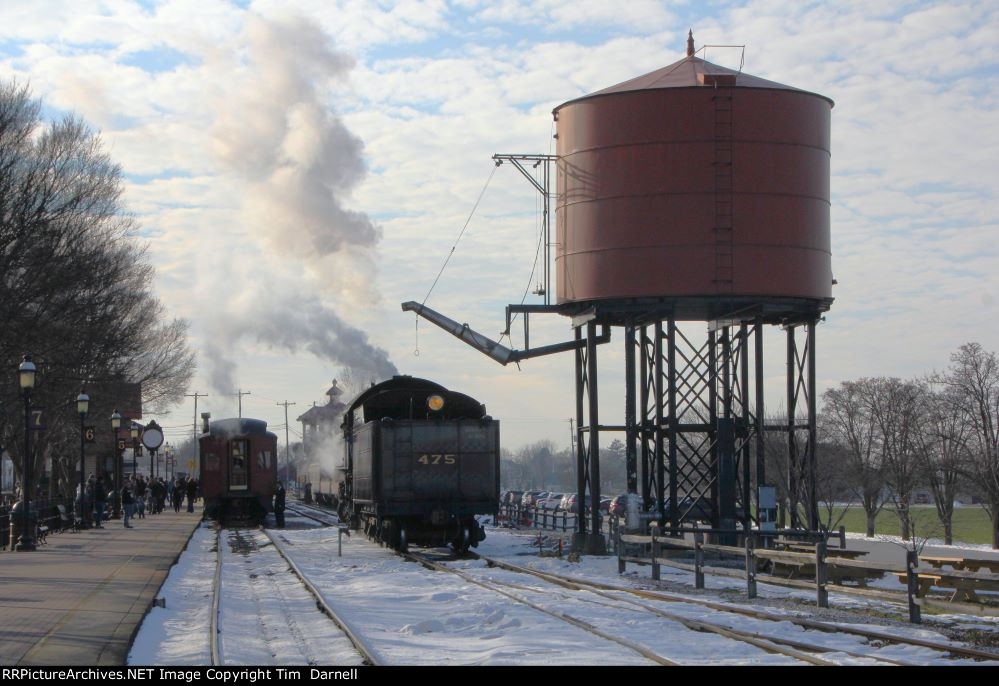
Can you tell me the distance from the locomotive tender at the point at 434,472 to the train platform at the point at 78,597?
477cm

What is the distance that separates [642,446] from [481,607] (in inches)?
480

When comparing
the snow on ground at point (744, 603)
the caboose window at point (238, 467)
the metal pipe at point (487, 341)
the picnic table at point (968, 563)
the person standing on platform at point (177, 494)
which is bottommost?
the person standing on platform at point (177, 494)

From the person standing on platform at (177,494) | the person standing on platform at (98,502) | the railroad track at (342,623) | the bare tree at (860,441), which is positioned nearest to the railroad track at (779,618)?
the railroad track at (342,623)

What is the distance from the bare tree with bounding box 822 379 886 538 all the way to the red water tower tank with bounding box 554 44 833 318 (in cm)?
3819

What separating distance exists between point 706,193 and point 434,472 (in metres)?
8.52

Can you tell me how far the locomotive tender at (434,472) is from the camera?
26859 millimetres

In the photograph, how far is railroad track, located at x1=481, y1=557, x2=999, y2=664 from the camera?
1182 cm

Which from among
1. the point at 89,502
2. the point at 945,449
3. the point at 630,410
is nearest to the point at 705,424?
the point at 630,410

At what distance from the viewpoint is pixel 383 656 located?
12.1 m

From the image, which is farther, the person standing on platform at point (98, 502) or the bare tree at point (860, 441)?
the bare tree at point (860, 441)

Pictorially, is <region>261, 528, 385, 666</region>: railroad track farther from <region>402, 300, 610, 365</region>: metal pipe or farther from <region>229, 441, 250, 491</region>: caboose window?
<region>229, 441, 250, 491</region>: caboose window

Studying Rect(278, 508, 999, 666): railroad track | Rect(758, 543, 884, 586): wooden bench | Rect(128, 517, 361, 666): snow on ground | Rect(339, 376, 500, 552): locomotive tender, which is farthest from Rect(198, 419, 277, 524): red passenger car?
Rect(758, 543, 884, 586): wooden bench

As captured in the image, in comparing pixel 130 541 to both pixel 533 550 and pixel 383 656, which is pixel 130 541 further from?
pixel 383 656

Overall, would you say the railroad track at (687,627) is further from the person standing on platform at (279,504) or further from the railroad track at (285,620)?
the person standing on platform at (279,504)
